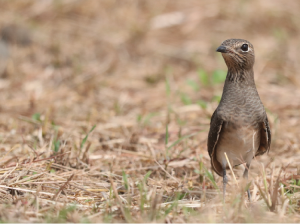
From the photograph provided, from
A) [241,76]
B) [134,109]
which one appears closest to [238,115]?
[241,76]

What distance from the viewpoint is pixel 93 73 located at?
8.20m

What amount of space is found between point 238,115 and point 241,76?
427 mm

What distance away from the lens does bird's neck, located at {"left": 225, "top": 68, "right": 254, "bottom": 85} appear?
4.16 meters

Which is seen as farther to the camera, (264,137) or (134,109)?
(134,109)

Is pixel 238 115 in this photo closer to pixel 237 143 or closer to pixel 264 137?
pixel 237 143

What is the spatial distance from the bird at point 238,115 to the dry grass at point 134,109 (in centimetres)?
29

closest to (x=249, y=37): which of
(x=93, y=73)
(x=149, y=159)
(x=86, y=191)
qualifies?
(x=93, y=73)

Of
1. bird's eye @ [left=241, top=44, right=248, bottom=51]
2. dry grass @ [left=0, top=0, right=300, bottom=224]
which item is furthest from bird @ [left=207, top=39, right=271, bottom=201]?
dry grass @ [left=0, top=0, right=300, bottom=224]

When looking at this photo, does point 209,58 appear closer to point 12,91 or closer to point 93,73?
point 93,73

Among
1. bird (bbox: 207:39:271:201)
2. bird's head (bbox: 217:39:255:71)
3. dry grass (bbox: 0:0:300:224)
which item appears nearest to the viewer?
dry grass (bbox: 0:0:300:224)

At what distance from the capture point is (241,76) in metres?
4.18

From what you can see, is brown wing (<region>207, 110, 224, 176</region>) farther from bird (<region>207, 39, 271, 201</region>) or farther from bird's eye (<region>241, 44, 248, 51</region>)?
bird's eye (<region>241, 44, 248, 51</region>)

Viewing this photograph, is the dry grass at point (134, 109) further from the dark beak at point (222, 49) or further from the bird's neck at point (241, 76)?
the dark beak at point (222, 49)

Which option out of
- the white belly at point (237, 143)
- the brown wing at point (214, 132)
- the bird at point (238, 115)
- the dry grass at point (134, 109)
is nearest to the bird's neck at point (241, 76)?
the bird at point (238, 115)
